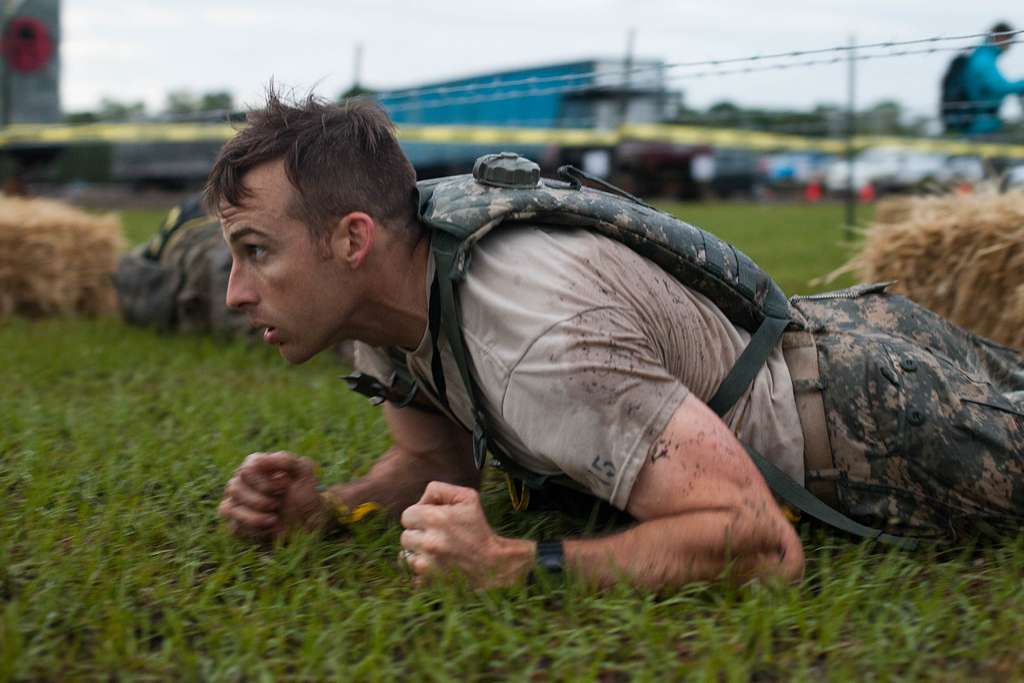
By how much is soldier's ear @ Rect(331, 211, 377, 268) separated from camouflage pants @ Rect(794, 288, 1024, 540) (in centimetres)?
117

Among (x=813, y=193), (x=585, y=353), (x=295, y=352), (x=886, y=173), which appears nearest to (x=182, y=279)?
(x=295, y=352)

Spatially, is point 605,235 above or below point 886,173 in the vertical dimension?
below

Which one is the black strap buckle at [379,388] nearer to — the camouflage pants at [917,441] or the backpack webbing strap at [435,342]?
the backpack webbing strap at [435,342]

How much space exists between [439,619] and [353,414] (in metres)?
2.44

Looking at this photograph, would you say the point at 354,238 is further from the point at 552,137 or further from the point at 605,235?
the point at 552,137

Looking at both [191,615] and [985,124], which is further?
[985,124]

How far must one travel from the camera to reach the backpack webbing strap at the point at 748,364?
2943mm

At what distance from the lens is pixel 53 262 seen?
29.3 ft

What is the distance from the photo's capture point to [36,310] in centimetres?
908

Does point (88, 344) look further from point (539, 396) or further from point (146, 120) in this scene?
point (539, 396)

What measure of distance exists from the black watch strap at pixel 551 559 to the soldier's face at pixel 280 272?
2.41 ft

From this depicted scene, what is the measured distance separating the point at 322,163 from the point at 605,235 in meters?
0.68

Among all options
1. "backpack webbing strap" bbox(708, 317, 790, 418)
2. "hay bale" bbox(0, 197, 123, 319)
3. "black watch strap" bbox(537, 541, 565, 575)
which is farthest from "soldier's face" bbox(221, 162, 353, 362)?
"hay bale" bbox(0, 197, 123, 319)

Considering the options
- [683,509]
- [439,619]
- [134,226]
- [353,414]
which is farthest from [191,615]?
[134,226]
